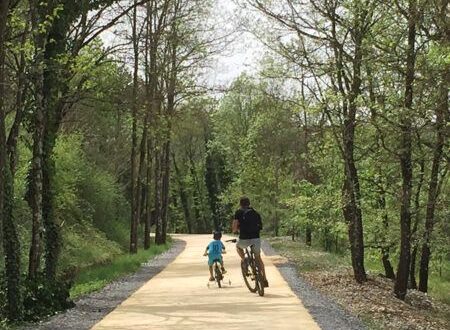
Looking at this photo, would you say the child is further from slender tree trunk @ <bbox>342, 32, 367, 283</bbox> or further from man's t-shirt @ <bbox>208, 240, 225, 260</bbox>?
slender tree trunk @ <bbox>342, 32, 367, 283</bbox>

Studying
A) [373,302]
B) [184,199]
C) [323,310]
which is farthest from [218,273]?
[184,199]

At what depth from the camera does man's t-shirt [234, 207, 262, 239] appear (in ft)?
42.8

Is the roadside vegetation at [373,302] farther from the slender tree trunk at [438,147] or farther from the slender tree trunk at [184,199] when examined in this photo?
the slender tree trunk at [184,199]

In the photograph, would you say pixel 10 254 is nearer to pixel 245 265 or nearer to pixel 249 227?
pixel 249 227

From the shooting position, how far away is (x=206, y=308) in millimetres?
11938

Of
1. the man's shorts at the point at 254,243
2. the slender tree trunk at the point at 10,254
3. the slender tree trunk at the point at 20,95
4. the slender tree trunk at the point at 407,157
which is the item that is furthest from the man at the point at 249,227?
the slender tree trunk at the point at 20,95

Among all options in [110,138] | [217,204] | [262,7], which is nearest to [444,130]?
[262,7]

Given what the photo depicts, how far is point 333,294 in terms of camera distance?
15.2 m

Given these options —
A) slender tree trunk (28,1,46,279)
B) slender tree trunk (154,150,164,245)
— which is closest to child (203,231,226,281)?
slender tree trunk (28,1,46,279)

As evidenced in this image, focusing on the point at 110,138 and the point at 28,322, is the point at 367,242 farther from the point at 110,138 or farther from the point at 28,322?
the point at 110,138

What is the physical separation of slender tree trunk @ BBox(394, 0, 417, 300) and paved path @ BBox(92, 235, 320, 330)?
3038 millimetres

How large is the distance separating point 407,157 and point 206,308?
5.98m

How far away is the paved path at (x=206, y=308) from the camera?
9852 mm

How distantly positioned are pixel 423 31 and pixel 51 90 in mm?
8398
